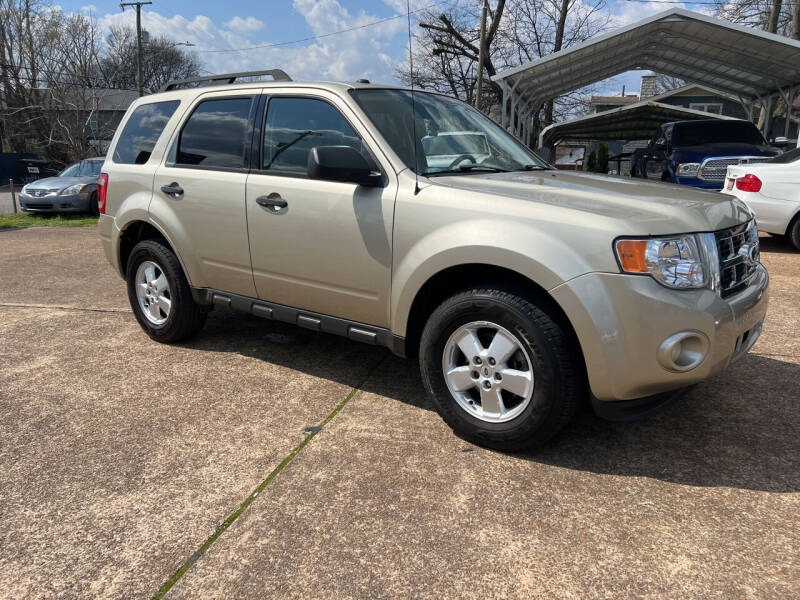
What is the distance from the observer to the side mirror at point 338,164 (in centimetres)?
305

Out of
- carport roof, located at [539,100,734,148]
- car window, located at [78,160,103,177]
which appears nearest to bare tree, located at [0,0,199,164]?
car window, located at [78,160,103,177]

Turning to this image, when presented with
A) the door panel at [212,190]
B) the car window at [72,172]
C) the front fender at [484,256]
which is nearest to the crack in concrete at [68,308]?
the door panel at [212,190]

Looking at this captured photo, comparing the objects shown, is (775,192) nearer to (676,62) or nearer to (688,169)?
(688,169)

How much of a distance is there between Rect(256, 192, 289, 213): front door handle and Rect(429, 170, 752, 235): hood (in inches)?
38.3

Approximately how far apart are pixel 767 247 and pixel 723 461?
6.90m

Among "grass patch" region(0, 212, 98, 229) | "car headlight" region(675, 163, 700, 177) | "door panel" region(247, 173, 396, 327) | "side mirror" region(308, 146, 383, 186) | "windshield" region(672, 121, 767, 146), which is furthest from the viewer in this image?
"grass patch" region(0, 212, 98, 229)

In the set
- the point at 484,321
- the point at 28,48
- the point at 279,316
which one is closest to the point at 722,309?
the point at 484,321

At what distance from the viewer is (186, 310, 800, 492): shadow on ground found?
280cm

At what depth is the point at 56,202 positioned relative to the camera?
13594 millimetres

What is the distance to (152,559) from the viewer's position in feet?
7.39

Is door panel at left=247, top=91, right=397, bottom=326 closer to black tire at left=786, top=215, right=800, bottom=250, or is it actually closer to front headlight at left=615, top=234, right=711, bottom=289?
front headlight at left=615, top=234, right=711, bottom=289

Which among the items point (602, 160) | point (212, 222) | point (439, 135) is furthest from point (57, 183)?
point (602, 160)

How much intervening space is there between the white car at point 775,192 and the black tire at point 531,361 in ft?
21.8

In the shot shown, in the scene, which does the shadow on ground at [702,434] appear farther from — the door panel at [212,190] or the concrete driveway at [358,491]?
the door panel at [212,190]
